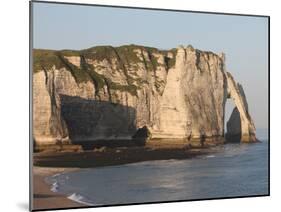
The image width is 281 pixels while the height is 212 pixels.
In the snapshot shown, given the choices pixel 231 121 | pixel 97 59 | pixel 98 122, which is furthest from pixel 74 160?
pixel 231 121

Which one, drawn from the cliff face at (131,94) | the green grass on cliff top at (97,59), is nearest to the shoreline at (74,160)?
the cliff face at (131,94)

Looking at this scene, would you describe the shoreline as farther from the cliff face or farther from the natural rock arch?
the natural rock arch

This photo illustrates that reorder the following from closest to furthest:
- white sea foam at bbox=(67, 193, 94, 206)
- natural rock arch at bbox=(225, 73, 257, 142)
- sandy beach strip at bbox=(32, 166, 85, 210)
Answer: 1. sandy beach strip at bbox=(32, 166, 85, 210)
2. white sea foam at bbox=(67, 193, 94, 206)
3. natural rock arch at bbox=(225, 73, 257, 142)

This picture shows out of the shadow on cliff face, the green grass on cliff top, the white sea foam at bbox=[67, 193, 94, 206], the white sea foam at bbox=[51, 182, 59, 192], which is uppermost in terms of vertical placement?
the green grass on cliff top

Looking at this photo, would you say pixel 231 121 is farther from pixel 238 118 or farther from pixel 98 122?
pixel 98 122

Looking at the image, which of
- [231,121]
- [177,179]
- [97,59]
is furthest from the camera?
[231,121]

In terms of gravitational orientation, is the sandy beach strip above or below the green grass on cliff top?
below

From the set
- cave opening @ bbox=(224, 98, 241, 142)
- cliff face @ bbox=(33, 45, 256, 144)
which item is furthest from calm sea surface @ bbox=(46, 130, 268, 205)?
cliff face @ bbox=(33, 45, 256, 144)
